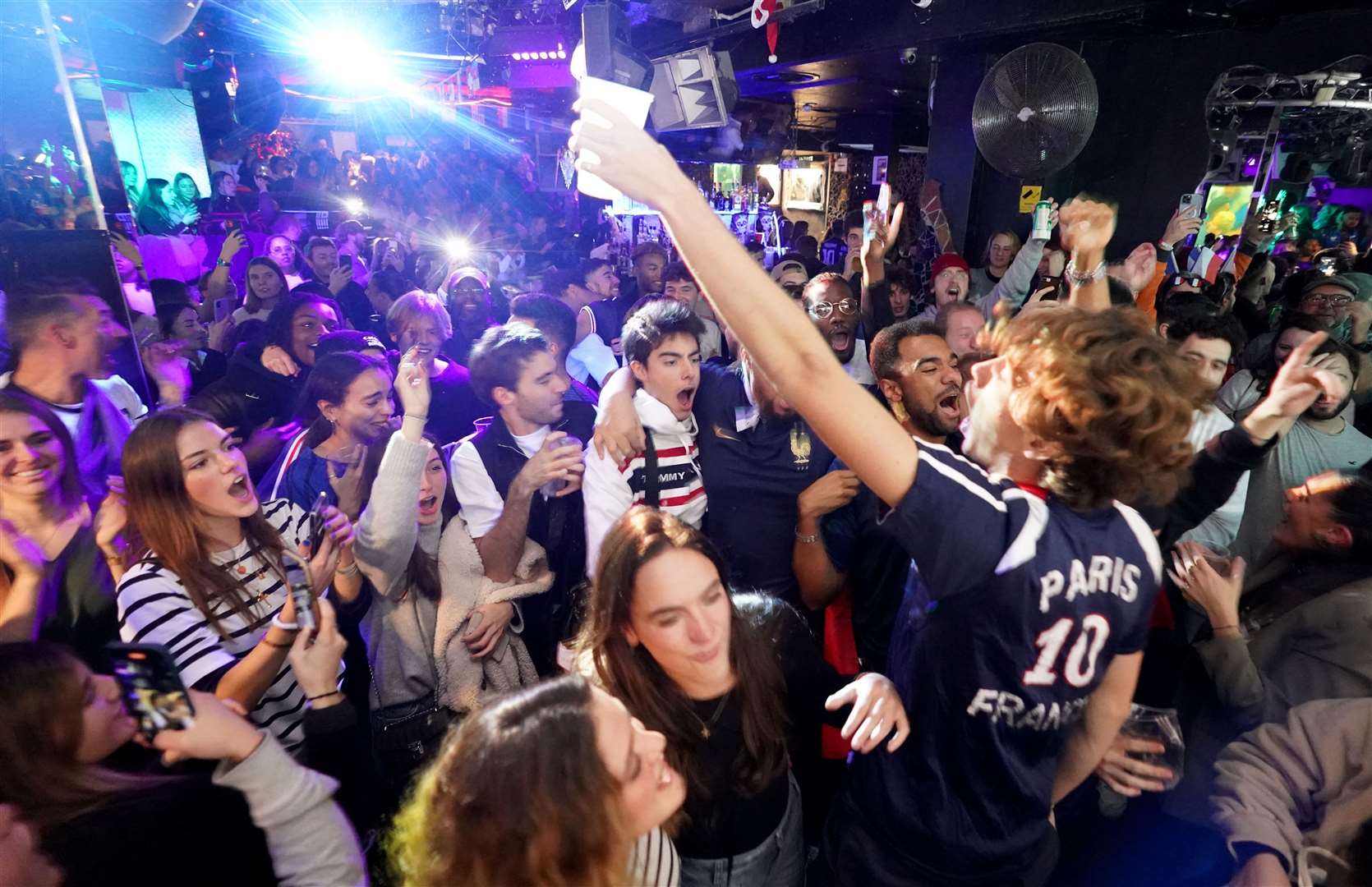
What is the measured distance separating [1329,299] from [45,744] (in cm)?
Result: 623

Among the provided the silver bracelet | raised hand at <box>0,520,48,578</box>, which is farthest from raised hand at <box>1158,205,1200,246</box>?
raised hand at <box>0,520,48,578</box>

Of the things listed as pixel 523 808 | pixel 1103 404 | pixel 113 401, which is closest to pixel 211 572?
pixel 523 808

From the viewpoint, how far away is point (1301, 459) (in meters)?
2.68

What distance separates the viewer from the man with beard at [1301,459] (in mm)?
2680

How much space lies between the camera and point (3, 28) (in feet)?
8.25

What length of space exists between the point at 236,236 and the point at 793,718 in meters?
6.53

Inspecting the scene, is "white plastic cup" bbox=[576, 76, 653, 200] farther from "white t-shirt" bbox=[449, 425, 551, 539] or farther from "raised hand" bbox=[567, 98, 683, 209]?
"white t-shirt" bbox=[449, 425, 551, 539]

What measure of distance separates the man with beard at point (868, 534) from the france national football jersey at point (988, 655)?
0.63m

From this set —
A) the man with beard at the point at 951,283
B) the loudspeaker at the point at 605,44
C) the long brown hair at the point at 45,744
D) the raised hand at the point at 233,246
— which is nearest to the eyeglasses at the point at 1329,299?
the man with beard at the point at 951,283

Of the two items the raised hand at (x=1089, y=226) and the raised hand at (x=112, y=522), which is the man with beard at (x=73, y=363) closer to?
the raised hand at (x=112, y=522)

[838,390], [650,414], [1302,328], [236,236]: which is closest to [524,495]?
[650,414]

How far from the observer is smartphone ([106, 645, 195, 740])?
1.17 metres

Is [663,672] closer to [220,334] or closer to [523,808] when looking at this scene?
[523,808]

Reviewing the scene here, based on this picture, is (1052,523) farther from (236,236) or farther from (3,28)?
(236,236)
